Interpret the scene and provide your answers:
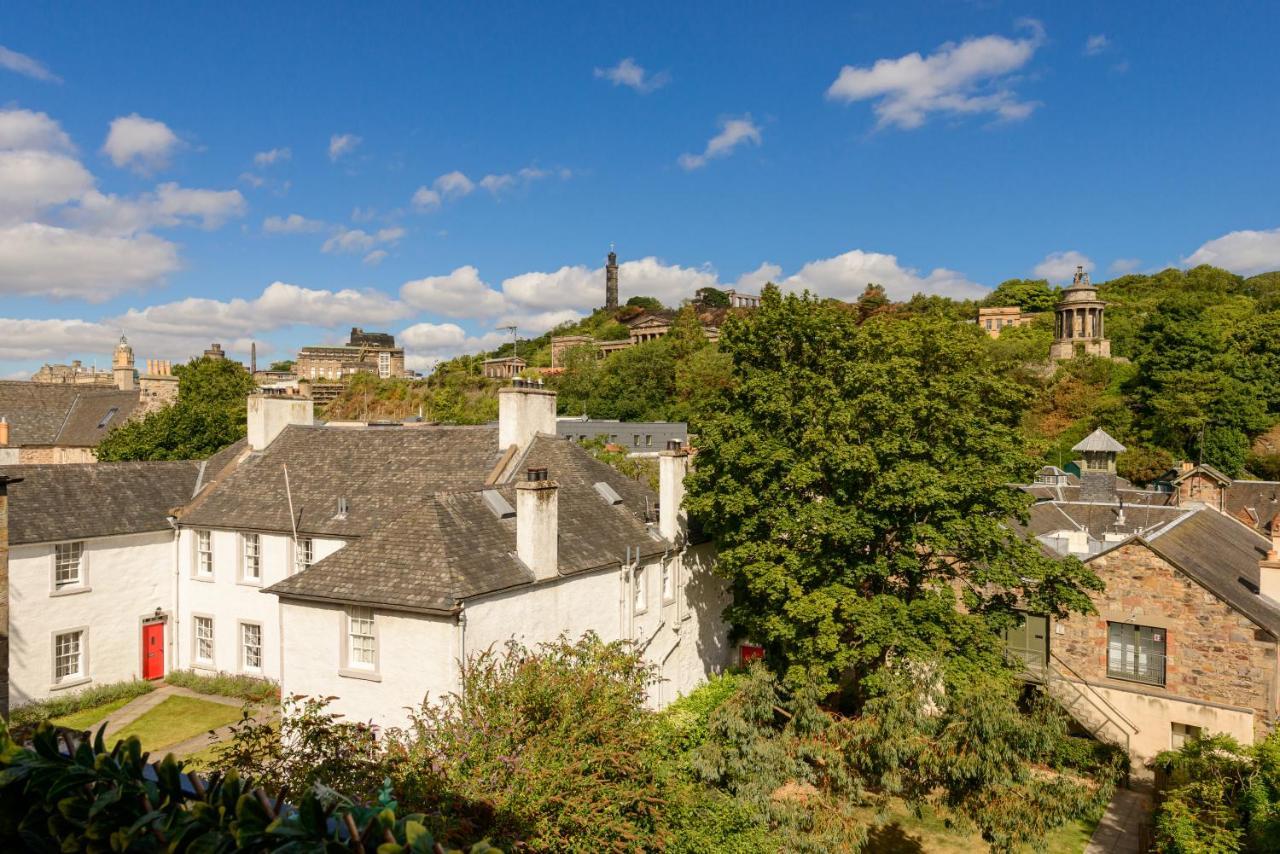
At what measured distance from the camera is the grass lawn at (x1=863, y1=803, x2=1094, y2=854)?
17.7m

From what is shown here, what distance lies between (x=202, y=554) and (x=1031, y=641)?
2929 cm

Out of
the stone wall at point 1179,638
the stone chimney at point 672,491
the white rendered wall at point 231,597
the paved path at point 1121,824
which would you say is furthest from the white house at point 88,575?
the stone wall at point 1179,638

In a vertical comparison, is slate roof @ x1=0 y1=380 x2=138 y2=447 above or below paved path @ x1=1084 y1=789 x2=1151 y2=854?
above

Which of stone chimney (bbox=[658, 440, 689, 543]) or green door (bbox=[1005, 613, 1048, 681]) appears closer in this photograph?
green door (bbox=[1005, 613, 1048, 681])

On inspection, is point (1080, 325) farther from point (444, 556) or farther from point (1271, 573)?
point (444, 556)

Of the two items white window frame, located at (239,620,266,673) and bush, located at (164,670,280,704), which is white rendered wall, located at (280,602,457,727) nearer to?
bush, located at (164,670,280,704)

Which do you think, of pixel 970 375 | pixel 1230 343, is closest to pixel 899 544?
pixel 970 375

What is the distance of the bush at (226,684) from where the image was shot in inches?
939

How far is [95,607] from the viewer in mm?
24969

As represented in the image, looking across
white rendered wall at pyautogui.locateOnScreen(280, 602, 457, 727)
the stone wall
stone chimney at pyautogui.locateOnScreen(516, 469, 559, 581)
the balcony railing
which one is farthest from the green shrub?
the balcony railing

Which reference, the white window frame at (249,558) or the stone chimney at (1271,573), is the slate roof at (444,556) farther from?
the stone chimney at (1271,573)

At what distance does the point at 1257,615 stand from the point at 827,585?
39.7ft

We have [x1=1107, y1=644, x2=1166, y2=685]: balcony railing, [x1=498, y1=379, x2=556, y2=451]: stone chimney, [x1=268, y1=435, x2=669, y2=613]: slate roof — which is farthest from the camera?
[x1=498, y1=379, x2=556, y2=451]: stone chimney

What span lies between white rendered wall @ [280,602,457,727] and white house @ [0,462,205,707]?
1169 centimetres
